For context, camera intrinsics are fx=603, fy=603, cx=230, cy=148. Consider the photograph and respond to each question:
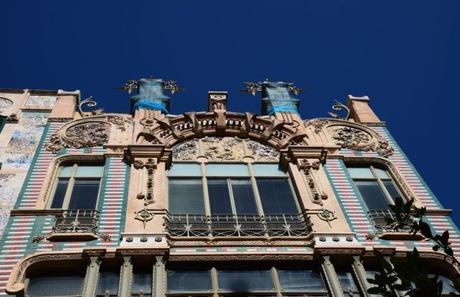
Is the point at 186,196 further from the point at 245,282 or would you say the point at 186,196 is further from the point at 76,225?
the point at 245,282

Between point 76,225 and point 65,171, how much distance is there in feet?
10.8

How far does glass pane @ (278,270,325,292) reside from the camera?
42.4ft

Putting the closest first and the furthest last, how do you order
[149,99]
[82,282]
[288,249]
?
1. [82,282]
2. [288,249]
3. [149,99]

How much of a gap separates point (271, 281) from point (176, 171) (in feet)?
17.6

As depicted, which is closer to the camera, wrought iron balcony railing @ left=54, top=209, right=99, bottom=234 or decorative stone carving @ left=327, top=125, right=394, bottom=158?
wrought iron balcony railing @ left=54, top=209, right=99, bottom=234

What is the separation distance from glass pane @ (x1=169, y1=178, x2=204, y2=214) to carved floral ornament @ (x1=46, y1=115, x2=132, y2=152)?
10.0 feet

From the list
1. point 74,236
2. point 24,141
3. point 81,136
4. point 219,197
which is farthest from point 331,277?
point 24,141

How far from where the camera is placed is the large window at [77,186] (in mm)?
15461

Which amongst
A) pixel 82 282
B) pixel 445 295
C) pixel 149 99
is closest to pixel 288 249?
pixel 445 295

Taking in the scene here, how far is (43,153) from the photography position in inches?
683

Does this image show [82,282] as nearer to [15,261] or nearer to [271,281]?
[15,261]

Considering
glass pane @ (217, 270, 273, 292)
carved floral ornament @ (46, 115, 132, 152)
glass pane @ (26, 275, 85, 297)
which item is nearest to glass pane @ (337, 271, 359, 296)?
glass pane @ (217, 270, 273, 292)

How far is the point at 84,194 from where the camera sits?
52.4 ft

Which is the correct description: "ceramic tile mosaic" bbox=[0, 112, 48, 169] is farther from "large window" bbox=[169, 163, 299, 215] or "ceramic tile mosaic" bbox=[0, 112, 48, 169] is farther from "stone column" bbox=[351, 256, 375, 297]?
"stone column" bbox=[351, 256, 375, 297]
